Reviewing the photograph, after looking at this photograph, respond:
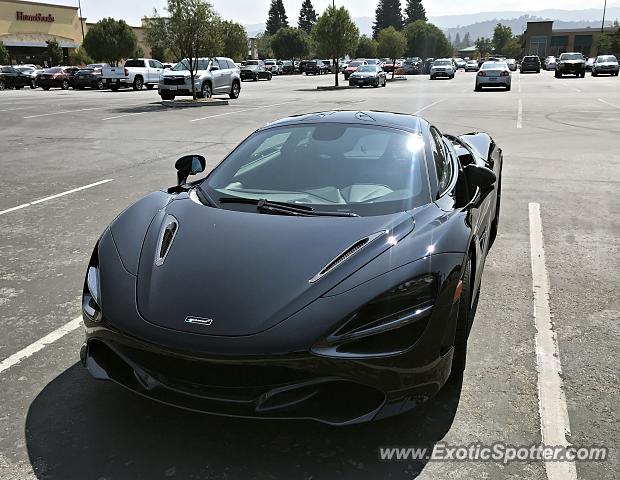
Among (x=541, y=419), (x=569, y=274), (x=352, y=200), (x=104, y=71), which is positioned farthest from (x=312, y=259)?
(x=104, y=71)

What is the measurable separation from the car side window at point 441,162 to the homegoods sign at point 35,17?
6904cm

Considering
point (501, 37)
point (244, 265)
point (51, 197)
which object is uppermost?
point (501, 37)

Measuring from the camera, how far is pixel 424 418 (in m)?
2.96

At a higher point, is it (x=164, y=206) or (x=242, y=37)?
(x=242, y=37)

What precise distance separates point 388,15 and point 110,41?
109 meters

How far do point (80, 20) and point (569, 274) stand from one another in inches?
2989

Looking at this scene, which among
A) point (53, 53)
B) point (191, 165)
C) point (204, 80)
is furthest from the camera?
point (53, 53)

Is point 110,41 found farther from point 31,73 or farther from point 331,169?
point 331,169

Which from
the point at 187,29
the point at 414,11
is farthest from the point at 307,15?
the point at 187,29

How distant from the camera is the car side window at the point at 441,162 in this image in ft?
12.4

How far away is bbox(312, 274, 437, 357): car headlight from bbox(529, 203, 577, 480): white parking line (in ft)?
2.81

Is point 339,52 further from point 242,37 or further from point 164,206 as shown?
point 164,206

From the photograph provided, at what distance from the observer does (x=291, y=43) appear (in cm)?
9025

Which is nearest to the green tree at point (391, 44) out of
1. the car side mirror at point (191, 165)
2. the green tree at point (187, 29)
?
the green tree at point (187, 29)
